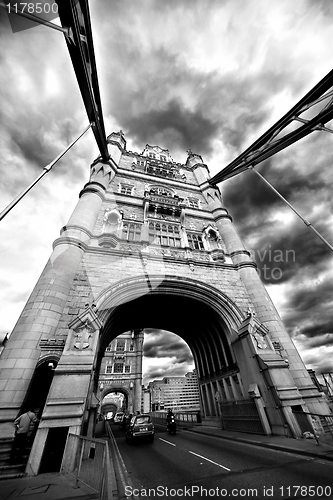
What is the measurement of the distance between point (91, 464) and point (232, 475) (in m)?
3.43

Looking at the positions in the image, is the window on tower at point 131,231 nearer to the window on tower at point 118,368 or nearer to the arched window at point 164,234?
the arched window at point 164,234

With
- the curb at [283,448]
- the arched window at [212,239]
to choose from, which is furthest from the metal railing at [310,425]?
the arched window at [212,239]

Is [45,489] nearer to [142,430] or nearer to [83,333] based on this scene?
[83,333]

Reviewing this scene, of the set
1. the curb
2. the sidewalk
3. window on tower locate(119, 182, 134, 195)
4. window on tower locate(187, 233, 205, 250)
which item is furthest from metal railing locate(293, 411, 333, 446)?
window on tower locate(119, 182, 134, 195)

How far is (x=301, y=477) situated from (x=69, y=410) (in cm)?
676

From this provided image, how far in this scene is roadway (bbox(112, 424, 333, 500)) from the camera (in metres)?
4.15

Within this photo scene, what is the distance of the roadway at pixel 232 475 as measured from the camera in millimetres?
4148

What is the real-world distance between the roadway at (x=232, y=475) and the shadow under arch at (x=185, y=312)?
5546mm

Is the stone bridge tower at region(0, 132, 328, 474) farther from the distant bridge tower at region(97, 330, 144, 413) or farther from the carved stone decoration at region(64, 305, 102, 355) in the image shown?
the distant bridge tower at region(97, 330, 144, 413)

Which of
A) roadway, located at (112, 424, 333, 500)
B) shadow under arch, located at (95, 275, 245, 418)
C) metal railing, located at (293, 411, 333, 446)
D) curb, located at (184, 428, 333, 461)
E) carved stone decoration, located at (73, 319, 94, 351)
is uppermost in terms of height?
shadow under arch, located at (95, 275, 245, 418)

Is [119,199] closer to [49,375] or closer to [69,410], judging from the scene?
[49,375]

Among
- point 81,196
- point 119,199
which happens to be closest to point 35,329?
point 81,196

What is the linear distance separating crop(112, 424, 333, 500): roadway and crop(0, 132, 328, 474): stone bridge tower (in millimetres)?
2805

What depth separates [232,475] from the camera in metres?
5.03
